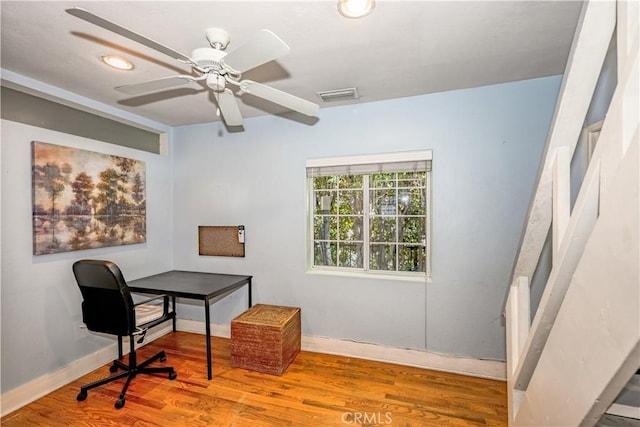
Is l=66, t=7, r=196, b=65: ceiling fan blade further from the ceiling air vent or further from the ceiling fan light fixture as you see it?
the ceiling air vent

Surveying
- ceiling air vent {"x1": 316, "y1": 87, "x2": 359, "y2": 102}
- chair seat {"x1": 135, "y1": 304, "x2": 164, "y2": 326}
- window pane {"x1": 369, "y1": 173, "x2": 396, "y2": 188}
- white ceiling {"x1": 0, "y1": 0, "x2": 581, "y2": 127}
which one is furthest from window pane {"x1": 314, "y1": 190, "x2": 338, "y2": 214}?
chair seat {"x1": 135, "y1": 304, "x2": 164, "y2": 326}

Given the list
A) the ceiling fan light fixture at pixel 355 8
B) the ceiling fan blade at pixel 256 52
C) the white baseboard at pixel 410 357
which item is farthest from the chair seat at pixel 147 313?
the ceiling fan light fixture at pixel 355 8

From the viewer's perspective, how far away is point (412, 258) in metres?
2.75

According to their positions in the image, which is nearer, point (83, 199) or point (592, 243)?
point (592, 243)

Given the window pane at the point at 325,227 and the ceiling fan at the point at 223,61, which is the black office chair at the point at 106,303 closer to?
the ceiling fan at the point at 223,61

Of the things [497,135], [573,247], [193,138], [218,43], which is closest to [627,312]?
[573,247]

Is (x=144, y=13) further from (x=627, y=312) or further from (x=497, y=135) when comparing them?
(x=497, y=135)

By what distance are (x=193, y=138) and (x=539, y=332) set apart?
356cm

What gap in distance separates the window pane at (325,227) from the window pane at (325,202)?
0.21ft

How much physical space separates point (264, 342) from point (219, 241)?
1298mm

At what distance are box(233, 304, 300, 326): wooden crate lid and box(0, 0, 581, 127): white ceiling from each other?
204 centimetres

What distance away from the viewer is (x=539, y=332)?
1.12 m

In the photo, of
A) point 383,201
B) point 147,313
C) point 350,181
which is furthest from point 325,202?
point 147,313

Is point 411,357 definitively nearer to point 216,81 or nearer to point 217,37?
point 216,81
